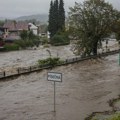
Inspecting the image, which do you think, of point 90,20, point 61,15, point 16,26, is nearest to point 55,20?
point 61,15

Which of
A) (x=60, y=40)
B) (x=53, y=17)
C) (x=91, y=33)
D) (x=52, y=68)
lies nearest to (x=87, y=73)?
(x=52, y=68)

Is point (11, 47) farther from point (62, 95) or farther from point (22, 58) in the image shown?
point (62, 95)

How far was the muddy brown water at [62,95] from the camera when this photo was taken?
20531mm

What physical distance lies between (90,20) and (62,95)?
29.6 meters

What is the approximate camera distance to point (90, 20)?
53.9 metres

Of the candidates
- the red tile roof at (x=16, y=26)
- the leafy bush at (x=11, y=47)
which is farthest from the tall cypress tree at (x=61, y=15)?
the leafy bush at (x=11, y=47)

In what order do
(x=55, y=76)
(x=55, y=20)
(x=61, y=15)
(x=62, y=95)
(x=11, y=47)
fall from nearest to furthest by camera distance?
(x=55, y=76) < (x=62, y=95) < (x=11, y=47) < (x=55, y=20) < (x=61, y=15)

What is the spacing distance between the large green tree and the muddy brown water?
14.8 m

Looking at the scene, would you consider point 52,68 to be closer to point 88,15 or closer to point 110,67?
point 110,67

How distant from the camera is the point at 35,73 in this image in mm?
37688

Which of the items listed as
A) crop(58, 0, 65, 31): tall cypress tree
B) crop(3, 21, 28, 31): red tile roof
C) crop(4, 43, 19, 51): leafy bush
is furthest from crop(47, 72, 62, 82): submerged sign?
crop(3, 21, 28, 31): red tile roof

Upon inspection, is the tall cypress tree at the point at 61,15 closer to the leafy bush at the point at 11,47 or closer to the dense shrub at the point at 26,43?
the dense shrub at the point at 26,43

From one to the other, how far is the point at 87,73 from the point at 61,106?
15981mm

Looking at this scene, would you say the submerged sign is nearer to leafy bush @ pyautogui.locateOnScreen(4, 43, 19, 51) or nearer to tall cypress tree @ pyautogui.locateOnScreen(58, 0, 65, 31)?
leafy bush @ pyautogui.locateOnScreen(4, 43, 19, 51)
